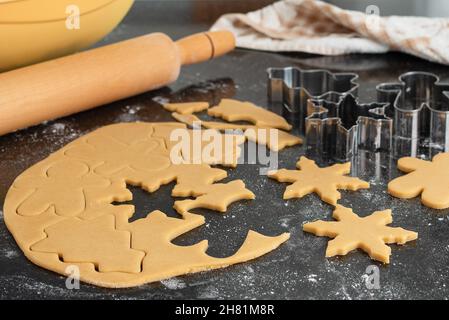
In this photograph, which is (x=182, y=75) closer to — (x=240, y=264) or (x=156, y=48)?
(x=156, y=48)

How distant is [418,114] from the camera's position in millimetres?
1513

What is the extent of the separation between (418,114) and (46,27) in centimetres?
66

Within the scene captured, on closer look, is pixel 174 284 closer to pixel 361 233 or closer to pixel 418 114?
pixel 361 233

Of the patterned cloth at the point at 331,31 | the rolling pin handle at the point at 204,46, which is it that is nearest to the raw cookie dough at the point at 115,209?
the rolling pin handle at the point at 204,46

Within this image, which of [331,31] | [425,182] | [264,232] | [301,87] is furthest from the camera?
[331,31]

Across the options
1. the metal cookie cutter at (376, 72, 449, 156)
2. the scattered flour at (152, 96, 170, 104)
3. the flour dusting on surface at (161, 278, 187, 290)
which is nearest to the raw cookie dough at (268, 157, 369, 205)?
the metal cookie cutter at (376, 72, 449, 156)

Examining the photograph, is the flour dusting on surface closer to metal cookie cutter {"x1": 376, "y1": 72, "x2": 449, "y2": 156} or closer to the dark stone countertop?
the dark stone countertop

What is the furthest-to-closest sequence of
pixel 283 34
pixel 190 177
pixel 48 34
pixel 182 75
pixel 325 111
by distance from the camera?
pixel 283 34 < pixel 182 75 < pixel 48 34 < pixel 325 111 < pixel 190 177

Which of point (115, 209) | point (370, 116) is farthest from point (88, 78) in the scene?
point (370, 116)

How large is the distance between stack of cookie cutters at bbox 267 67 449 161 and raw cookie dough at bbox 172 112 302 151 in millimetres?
37

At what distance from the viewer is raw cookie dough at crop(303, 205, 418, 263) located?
3.85ft
